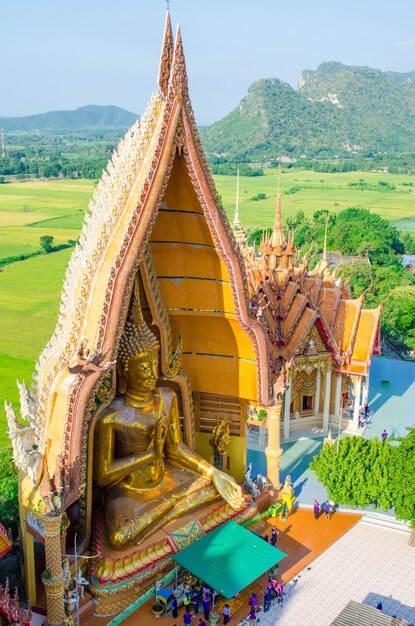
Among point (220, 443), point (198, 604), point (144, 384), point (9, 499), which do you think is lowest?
point (198, 604)

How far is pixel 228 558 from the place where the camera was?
13141mm

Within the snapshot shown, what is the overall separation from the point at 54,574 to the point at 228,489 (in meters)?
4.44

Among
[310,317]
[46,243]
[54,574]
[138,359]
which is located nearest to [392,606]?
[54,574]

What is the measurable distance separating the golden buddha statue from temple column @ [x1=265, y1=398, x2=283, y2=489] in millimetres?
2191

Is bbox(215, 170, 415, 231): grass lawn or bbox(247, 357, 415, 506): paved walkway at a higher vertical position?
bbox(215, 170, 415, 231): grass lawn

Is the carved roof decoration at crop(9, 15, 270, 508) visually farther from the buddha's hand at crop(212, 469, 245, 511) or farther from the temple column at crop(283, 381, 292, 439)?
the temple column at crop(283, 381, 292, 439)

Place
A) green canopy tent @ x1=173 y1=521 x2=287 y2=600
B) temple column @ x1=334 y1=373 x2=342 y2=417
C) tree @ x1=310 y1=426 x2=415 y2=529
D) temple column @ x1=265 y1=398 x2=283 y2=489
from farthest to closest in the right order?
temple column @ x1=334 y1=373 x2=342 y2=417, temple column @ x1=265 y1=398 x2=283 y2=489, tree @ x1=310 y1=426 x2=415 y2=529, green canopy tent @ x1=173 y1=521 x2=287 y2=600

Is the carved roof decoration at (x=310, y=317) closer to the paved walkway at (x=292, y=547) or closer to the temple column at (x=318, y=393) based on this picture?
the temple column at (x=318, y=393)

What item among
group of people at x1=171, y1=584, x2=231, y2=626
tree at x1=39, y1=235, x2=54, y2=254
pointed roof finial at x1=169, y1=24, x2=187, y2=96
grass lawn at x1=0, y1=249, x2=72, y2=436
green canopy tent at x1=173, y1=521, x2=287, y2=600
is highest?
pointed roof finial at x1=169, y1=24, x2=187, y2=96

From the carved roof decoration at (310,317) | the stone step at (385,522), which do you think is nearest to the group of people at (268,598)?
the stone step at (385,522)

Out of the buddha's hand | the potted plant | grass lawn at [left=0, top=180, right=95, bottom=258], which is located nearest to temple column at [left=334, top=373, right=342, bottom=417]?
the buddha's hand

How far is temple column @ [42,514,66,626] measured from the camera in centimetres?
1089

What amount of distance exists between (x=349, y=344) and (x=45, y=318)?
1078 inches

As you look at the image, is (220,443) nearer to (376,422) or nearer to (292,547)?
(292,547)
